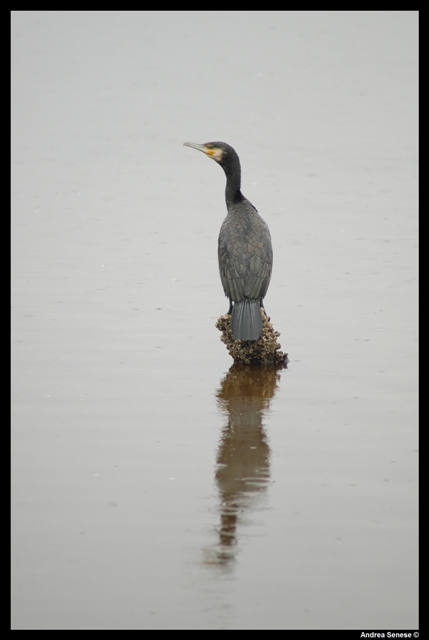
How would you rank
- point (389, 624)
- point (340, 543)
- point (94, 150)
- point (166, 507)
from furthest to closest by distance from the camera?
point (94, 150) → point (166, 507) → point (340, 543) → point (389, 624)

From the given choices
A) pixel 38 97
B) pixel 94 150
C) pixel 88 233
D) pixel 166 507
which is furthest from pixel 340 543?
pixel 38 97

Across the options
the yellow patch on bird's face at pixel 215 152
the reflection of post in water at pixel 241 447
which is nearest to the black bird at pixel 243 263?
the yellow patch on bird's face at pixel 215 152

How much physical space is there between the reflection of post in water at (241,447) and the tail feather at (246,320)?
0.36 m

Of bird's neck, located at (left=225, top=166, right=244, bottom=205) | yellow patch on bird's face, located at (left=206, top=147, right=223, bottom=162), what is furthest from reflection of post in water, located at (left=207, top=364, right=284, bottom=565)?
yellow patch on bird's face, located at (left=206, top=147, right=223, bottom=162)

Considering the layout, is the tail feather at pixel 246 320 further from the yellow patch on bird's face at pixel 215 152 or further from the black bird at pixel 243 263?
the yellow patch on bird's face at pixel 215 152

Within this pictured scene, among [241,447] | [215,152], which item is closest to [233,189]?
[215,152]

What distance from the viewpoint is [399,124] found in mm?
22375

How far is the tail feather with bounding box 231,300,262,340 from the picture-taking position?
776 cm

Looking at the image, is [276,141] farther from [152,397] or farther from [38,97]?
[152,397]

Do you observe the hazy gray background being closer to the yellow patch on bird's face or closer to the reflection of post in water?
the reflection of post in water

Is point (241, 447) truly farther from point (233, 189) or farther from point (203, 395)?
point (233, 189)

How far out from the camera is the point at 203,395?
24.7 ft

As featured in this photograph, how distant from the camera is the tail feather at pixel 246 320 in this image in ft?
25.5
